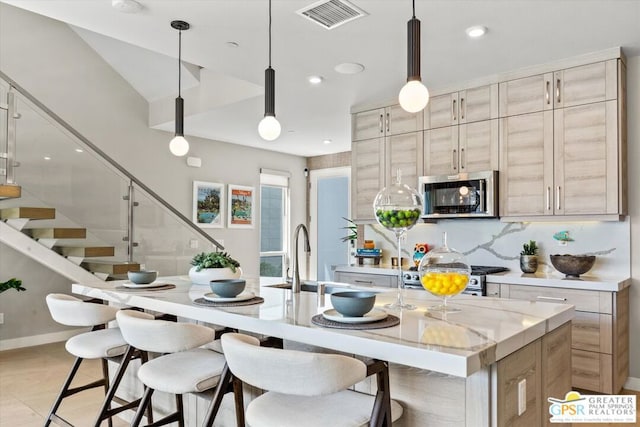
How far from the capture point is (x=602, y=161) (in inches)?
142

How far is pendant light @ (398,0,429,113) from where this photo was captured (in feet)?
6.56

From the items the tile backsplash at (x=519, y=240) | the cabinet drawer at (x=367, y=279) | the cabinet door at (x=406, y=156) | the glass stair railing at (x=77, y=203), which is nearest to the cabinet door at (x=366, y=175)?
the cabinet door at (x=406, y=156)

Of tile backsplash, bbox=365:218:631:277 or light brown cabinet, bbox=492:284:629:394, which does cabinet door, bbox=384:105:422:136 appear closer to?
tile backsplash, bbox=365:218:631:277

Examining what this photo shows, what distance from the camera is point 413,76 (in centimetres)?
207

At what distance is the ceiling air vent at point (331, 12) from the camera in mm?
2908

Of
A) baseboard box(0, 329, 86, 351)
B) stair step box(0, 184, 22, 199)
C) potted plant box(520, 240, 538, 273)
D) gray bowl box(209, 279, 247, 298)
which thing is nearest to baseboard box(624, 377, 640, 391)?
Answer: potted plant box(520, 240, 538, 273)

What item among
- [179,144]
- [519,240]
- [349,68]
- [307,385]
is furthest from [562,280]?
[179,144]

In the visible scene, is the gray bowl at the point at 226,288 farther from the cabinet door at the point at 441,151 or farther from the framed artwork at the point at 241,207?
the framed artwork at the point at 241,207

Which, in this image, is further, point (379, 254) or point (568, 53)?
point (379, 254)

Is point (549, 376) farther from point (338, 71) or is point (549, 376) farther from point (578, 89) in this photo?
point (338, 71)

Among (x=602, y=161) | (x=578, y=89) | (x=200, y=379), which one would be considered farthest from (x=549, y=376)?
(x=578, y=89)

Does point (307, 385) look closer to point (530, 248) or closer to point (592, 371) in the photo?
point (592, 371)

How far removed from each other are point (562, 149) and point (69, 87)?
5.43 m

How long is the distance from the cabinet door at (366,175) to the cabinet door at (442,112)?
1.90ft
